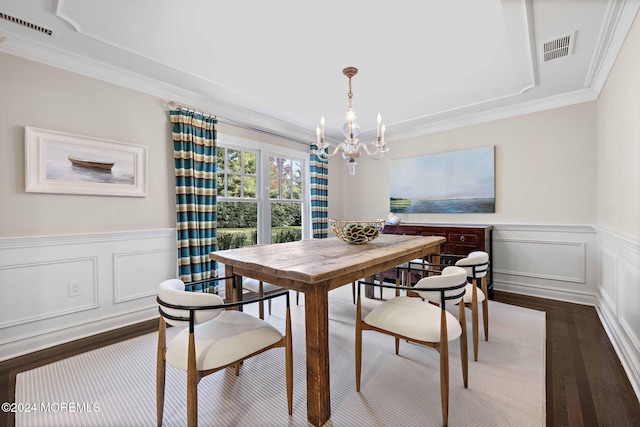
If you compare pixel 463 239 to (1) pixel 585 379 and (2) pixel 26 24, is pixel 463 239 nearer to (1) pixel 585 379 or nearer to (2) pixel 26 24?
(1) pixel 585 379

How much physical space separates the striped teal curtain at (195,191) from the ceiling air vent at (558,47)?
339 cm

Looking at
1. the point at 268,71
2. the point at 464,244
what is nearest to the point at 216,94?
the point at 268,71

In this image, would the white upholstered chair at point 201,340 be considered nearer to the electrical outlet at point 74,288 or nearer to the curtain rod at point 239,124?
the electrical outlet at point 74,288

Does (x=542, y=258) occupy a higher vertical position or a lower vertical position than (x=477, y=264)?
lower

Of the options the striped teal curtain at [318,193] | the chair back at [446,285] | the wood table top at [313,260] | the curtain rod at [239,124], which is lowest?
the chair back at [446,285]

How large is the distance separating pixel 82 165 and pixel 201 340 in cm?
225

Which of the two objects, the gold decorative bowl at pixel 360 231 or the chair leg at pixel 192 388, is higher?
the gold decorative bowl at pixel 360 231

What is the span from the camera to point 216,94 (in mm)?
3279

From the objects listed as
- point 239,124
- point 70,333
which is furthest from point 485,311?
point 70,333

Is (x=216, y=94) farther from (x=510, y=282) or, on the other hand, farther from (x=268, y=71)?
(x=510, y=282)

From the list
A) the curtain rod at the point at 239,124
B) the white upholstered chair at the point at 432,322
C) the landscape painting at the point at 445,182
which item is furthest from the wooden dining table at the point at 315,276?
the landscape painting at the point at 445,182

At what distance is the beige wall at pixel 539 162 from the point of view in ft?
10.8

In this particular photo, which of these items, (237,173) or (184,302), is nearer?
(184,302)

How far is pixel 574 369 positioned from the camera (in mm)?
1962
